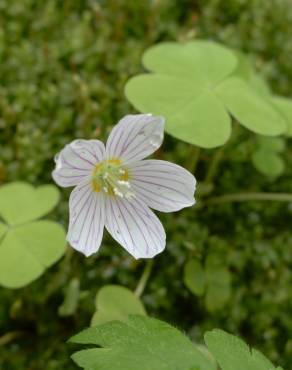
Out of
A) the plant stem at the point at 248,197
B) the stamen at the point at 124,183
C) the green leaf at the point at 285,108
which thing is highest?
the stamen at the point at 124,183

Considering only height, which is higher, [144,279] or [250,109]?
[250,109]

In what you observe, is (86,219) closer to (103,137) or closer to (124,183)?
(124,183)

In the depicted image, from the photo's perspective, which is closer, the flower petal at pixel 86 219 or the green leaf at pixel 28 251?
the flower petal at pixel 86 219

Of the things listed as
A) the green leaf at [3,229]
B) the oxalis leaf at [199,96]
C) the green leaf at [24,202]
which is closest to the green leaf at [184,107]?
the oxalis leaf at [199,96]

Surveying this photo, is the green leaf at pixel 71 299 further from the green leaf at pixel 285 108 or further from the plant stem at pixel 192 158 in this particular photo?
the green leaf at pixel 285 108

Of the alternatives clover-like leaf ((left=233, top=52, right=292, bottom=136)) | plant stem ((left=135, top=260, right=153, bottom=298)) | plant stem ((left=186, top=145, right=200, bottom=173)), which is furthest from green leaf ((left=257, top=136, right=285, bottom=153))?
plant stem ((left=135, top=260, right=153, bottom=298))

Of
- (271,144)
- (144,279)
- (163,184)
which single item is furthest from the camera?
(271,144)

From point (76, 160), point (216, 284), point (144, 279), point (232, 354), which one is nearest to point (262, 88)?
point (216, 284)
